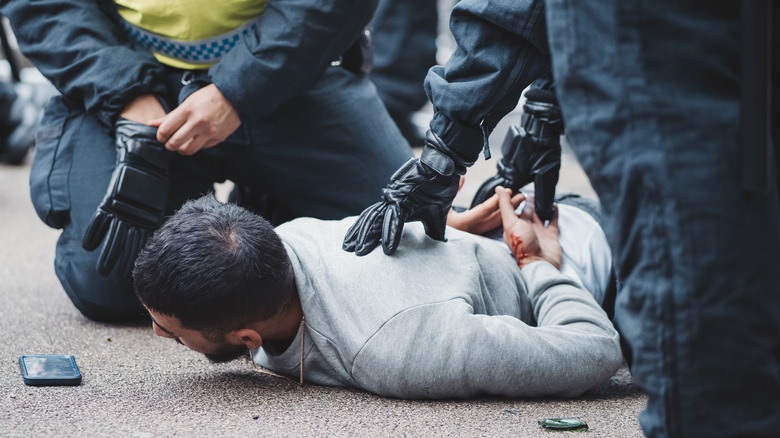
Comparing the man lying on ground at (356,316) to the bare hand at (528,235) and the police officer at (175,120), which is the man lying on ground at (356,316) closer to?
the bare hand at (528,235)

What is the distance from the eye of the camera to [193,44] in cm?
210

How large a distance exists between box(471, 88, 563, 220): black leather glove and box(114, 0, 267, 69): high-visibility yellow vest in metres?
0.68

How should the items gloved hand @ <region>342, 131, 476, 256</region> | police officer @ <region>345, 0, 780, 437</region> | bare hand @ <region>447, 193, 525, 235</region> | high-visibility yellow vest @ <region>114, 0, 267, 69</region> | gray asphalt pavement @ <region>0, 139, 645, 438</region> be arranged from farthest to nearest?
high-visibility yellow vest @ <region>114, 0, 267, 69</region>, bare hand @ <region>447, 193, 525, 235</region>, gloved hand @ <region>342, 131, 476, 256</region>, gray asphalt pavement @ <region>0, 139, 645, 438</region>, police officer @ <region>345, 0, 780, 437</region>

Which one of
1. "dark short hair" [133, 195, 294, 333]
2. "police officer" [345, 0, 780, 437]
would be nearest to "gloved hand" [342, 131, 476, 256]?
"dark short hair" [133, 195, 294, 333]

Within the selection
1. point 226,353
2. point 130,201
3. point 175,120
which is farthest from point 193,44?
point 226,353

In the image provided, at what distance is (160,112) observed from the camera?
6.69 ft

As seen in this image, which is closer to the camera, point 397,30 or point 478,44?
point 478,44

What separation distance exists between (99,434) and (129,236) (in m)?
0.69

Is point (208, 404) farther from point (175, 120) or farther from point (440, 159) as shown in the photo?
point (175, 120)

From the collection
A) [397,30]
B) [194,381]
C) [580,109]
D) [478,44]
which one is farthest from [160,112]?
[397,30]

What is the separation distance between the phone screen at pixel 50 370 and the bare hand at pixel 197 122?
55 cm

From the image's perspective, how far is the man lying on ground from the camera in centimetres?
138

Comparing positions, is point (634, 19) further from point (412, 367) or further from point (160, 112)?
point (160, 112)

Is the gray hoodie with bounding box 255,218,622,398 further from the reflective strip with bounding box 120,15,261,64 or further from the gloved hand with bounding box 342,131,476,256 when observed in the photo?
the reflective strip with bounding box 120,15,261,64
